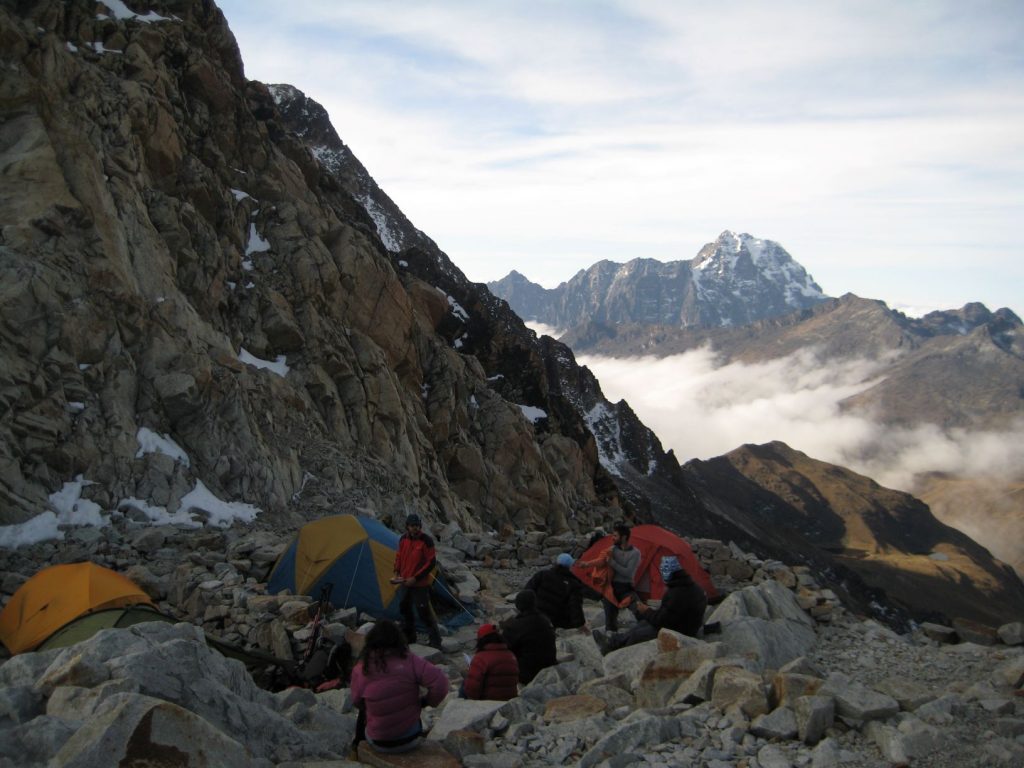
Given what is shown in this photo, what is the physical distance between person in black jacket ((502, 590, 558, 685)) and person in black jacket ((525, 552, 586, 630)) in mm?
2687

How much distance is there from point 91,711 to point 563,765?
4462mm

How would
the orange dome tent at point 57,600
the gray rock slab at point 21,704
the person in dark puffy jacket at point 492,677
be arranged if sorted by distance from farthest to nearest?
the orange dome tent at point 57,600 < the person in dark puffy jacket at point 492,677 < the gray rock slab at point 21,704

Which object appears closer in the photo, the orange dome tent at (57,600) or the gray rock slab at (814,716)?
the gray rock slab at (814,716)

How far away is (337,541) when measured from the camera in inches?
628

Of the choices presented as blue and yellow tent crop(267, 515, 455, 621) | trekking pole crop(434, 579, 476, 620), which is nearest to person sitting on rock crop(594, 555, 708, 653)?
trekking pole crop(434, 579, 476, 620)

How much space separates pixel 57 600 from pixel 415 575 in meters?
6.01

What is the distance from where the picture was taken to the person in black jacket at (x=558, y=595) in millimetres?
14547

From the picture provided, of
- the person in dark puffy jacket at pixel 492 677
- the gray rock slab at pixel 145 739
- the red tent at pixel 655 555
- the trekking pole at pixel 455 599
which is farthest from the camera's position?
the red tent at pixel 655 555

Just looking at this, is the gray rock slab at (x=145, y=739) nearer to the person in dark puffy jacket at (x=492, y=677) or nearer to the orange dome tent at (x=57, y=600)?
the person in dark puffy jacket at (x=492, y=677)

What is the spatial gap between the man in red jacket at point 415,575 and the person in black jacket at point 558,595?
6.19 feet

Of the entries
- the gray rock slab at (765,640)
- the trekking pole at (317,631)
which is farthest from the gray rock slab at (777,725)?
the trekking pole at (317,631)

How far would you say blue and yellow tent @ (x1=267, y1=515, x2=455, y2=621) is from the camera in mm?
15352

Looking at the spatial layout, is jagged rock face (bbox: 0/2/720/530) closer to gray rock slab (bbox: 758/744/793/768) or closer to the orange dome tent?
the orange dome tent

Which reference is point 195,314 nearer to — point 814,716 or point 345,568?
point 345,568
